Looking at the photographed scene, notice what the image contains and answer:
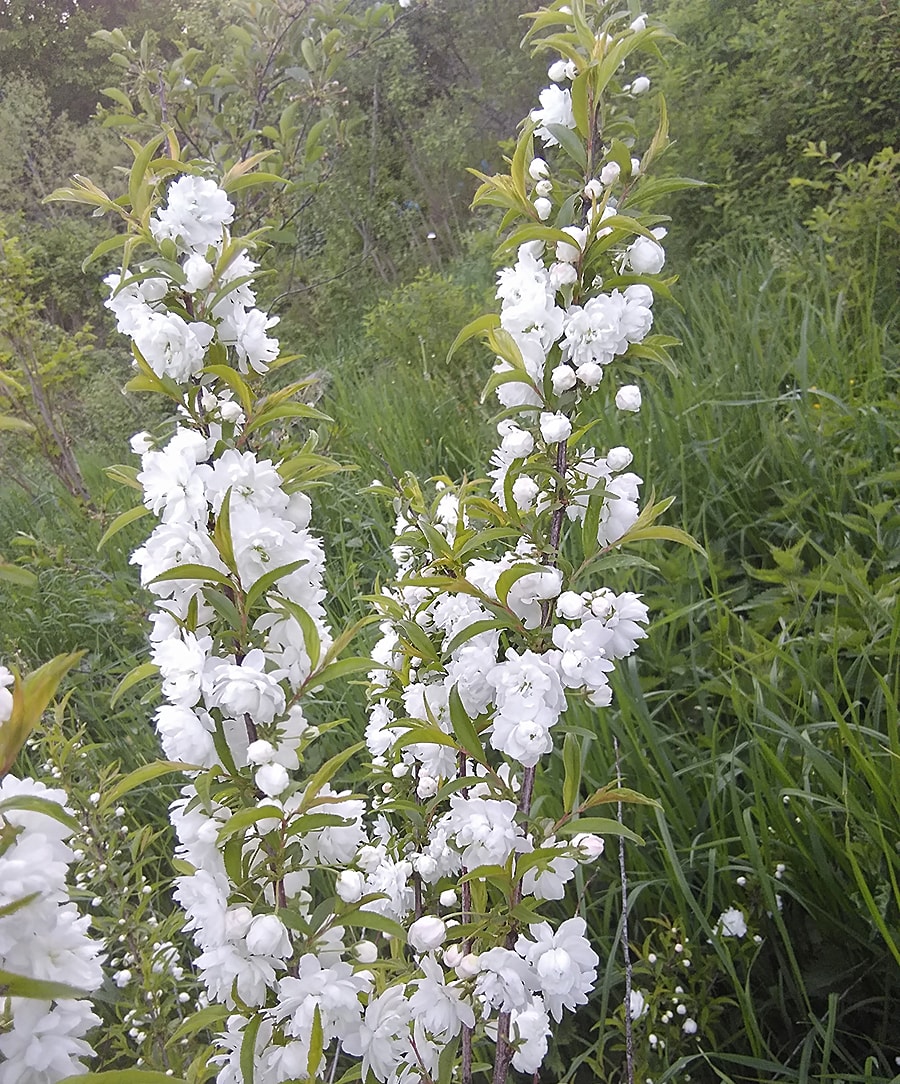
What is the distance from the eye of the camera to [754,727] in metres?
1.65

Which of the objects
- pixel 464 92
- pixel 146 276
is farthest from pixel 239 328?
pixel 464 92

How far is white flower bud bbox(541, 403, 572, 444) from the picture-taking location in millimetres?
827

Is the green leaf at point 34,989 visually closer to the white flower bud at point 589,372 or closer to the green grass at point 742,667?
the green grass at point 742,667

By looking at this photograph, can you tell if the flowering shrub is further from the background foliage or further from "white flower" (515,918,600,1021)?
the background foliage

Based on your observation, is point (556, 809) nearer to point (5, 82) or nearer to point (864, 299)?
point (864, 299)

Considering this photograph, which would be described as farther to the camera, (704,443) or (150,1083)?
(704,443)

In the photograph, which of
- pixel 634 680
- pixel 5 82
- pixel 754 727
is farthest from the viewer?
pixel 5 82

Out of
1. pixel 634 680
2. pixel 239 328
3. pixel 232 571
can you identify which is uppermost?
pixel 239 328

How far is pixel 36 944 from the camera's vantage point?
0.56m

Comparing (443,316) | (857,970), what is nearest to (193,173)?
(857,970)

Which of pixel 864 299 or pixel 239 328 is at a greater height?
pixel 239 328

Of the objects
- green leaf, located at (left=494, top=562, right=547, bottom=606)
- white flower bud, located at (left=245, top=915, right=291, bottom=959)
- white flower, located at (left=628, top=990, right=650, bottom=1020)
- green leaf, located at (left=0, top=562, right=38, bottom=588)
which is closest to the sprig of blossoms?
green leaf, located at (left=494, top=562, right=547, bottom=606)

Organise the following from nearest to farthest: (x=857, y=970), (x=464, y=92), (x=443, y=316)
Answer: (x=857, y=970), (x=443, y=316), (x=464, y=92)

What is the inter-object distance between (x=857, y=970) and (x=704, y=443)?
152 centimetres
